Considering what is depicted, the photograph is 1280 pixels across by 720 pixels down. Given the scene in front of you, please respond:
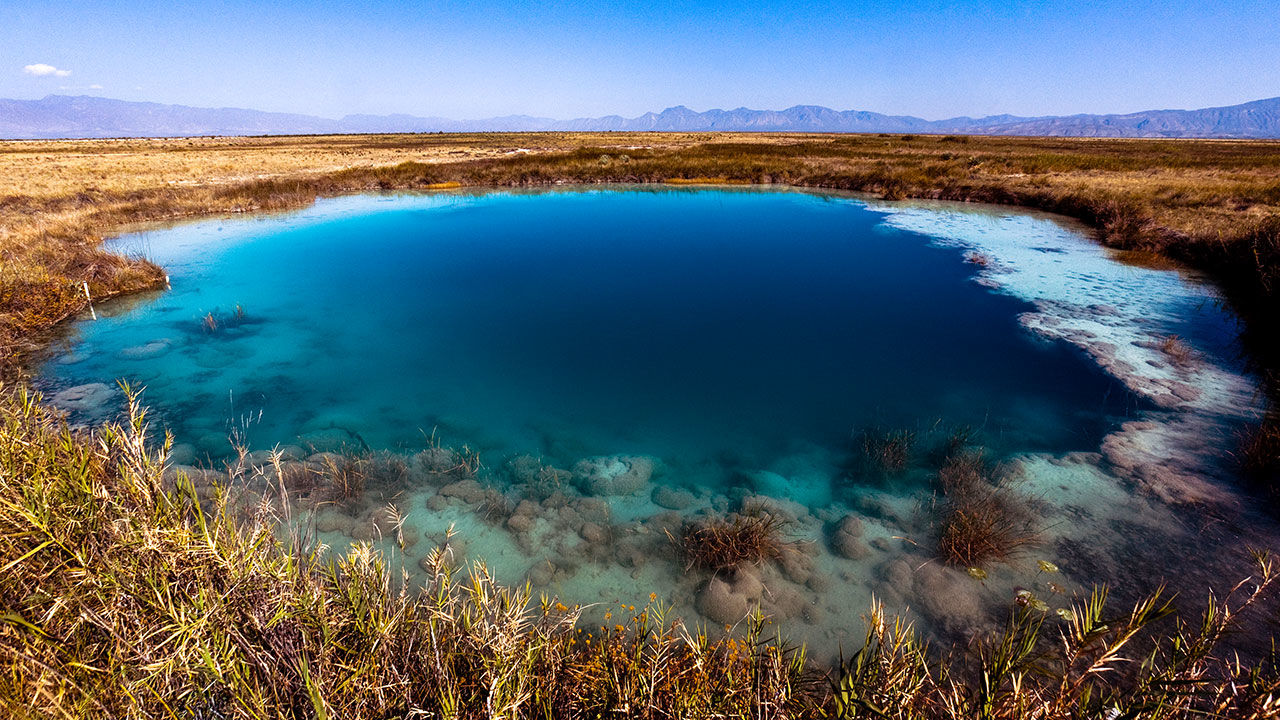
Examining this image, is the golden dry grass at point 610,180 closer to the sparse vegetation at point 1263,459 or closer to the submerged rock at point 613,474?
the sparse vegetation at point 1263,459

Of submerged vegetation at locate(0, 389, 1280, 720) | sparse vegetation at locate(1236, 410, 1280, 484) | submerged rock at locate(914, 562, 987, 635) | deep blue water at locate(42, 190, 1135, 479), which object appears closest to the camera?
submerged vegetation at locate(0, 389, 1280, 720)

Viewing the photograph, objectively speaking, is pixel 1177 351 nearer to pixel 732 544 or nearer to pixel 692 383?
pixel 692 383

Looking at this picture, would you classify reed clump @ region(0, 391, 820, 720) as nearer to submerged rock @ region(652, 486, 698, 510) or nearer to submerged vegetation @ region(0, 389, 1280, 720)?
submerged vegetation @ region(0, 389, 1280, 720)

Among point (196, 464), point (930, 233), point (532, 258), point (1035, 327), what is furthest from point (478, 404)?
point (930, 233)

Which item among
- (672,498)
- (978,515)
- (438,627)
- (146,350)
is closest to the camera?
(438,627)

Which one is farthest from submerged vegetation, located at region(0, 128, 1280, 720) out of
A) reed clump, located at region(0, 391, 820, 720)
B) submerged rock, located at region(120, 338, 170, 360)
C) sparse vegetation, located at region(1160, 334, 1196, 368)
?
submerged rock, located at region(120, 338, 170, 360)

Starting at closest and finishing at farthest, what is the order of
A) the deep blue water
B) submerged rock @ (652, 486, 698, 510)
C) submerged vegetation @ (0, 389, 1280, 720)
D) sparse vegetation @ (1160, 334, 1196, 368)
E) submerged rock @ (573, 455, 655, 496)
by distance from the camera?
1. submerged vegetation @ (0, 389, 1280, 720)
2. submerged rock @ (652, 486, 698, 510)
3. submerged rock @ (573, 455, 655, 496)
4. the deep blue water
5. sparse vegetation @ (1160, 334, 1196, 368)

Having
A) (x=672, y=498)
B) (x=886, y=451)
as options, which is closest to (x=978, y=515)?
(x=886, y=451)
